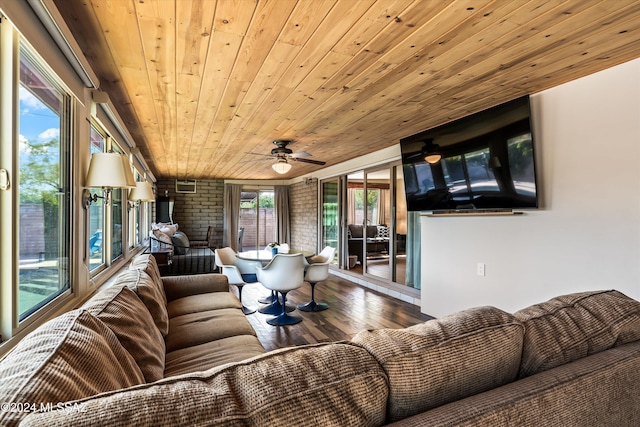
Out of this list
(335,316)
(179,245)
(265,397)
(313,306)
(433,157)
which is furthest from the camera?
(179,245)

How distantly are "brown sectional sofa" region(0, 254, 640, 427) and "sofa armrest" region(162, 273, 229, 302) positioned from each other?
67.6 inches

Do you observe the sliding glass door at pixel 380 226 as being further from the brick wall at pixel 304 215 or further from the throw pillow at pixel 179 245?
the throw pillow at pixel 179 245

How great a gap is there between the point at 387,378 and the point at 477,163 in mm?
2879

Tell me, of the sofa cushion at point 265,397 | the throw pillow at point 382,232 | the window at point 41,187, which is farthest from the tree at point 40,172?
the throw pillow at point 382,232

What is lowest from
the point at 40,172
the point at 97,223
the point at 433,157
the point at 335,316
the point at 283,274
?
the point at 335,316

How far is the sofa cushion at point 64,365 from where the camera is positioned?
640 mm

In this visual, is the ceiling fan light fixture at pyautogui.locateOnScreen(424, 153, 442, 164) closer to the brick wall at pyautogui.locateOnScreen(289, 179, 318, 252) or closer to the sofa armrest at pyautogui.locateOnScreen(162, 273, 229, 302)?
the sofa armrest at pyautogui.locateOnScreen(162, 273, 229, 302)

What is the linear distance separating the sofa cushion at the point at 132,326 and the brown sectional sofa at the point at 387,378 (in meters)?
0.12

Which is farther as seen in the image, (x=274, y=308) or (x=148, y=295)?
(x=274, y=308)

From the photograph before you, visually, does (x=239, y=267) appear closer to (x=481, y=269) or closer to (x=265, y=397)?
(x=481, y=269)

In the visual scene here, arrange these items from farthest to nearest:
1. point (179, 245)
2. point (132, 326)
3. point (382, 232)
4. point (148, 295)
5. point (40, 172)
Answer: point (382, 232) → point (179, 245) → point (148, 295) → point (40, 172) → point (132, 326)

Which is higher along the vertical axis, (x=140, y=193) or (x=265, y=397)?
(x=140, y=193)

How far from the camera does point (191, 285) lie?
115 inches

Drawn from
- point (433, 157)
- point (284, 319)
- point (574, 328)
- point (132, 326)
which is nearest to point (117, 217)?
point (284, 319)
